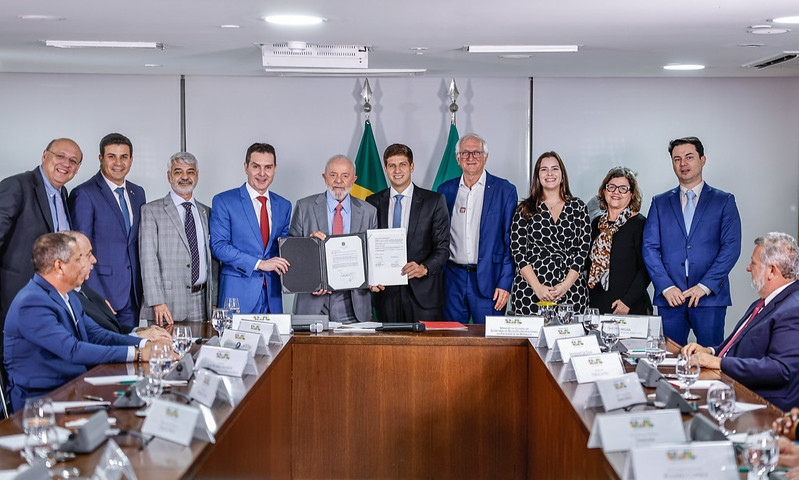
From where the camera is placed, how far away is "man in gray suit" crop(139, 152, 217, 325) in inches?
220

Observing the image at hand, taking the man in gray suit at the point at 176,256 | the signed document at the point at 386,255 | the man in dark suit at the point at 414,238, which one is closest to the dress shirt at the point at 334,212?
the signed document at the point at 386,255

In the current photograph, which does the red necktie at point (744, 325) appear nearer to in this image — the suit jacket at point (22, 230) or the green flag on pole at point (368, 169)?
the green flag on pole at point (368, 169)

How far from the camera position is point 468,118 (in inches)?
307

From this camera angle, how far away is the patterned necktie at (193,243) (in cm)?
568

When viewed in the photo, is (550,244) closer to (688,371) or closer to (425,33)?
(425,33)

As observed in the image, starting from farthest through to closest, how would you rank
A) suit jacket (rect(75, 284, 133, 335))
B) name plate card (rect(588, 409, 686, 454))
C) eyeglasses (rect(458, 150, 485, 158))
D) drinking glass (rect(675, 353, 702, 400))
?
eyeglasses (rect(458, 150, 485, 158))
suit jacket (rect(75, 284, 133, 335))
drinking glass (rect(675, 353, 702, 400))
name plate card (rect(588, 409, 686, 454))

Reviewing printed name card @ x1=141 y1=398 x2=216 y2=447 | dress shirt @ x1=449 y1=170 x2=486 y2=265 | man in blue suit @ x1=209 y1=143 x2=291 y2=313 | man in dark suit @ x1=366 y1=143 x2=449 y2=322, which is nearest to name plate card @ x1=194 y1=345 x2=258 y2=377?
printed name card @ x1=141 y1=398 x2=216 y2=447

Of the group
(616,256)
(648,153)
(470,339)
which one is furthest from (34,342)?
(648,153)

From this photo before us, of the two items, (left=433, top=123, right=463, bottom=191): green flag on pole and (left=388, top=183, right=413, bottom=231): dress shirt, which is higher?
(left=433, top=123, right=463, bottom=191): green flag on pole

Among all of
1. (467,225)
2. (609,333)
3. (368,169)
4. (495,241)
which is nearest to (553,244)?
(495,241)

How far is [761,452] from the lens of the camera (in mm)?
2135

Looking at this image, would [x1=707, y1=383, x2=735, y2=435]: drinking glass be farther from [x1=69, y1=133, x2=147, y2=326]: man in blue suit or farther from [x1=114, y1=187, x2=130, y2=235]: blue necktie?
[x1=114, y1=187, x2=130, y2=235]: blue necktie

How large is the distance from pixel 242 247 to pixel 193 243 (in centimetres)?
32

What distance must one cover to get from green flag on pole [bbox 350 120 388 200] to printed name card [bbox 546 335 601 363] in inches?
155
